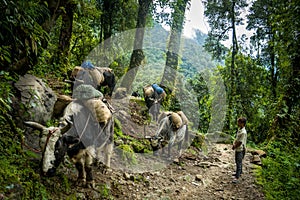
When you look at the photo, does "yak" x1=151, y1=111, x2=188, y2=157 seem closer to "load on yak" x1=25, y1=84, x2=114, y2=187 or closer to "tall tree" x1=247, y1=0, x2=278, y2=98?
"load on yak" x1=25, y1=84, x2=114, y2=187

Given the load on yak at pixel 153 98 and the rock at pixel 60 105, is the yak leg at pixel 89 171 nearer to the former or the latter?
the rock at pixel 60 105

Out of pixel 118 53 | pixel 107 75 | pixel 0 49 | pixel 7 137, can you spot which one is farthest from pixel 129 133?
pixel 118 53

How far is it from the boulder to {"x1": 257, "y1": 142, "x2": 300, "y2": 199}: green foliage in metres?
5.12

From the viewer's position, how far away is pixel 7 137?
4508 mm

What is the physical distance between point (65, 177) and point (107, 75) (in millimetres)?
5522

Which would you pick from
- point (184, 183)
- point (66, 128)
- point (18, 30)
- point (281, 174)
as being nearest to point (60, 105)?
point (66, 128)

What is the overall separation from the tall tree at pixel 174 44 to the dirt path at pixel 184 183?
8.58 m

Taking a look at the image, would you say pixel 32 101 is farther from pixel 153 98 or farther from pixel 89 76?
pixel 153 98

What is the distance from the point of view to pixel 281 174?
24.4ft

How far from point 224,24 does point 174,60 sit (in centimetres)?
524

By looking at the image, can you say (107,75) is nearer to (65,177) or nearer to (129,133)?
(129,133)

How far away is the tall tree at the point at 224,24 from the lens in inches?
759

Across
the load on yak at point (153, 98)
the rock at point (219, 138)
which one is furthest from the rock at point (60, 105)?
the rock at point (219, 138)

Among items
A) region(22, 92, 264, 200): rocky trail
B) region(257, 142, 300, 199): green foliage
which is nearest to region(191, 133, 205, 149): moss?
region(22, 92, 264, 200): rocky trail
